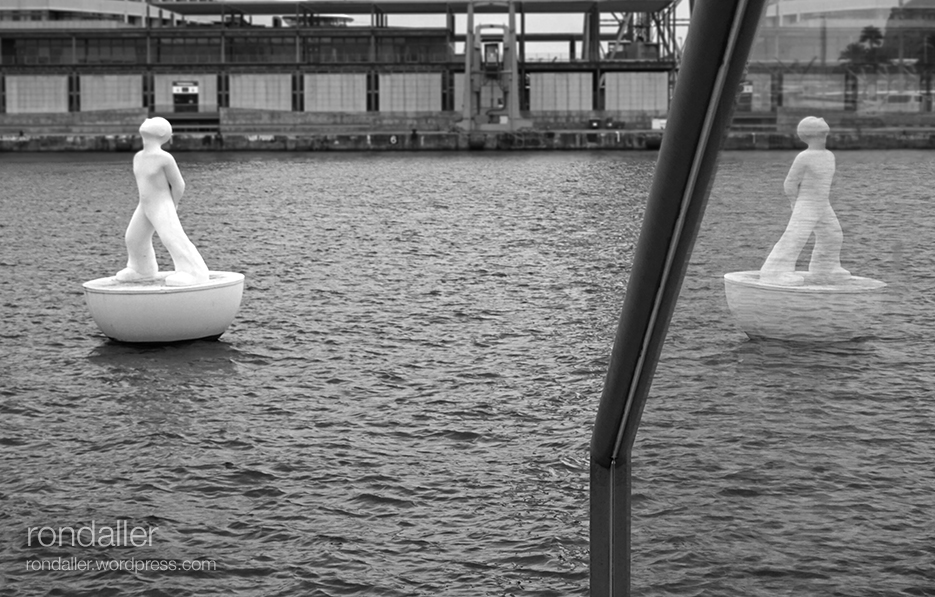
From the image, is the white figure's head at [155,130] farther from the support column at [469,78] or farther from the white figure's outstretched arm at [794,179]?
the support column at [469,78]

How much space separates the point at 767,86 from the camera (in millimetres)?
1112

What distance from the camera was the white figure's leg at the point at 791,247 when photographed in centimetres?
119

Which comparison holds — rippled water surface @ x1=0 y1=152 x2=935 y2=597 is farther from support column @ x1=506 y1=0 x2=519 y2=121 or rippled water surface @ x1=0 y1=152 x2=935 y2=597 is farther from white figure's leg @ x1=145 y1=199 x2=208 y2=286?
support column @ x1=506 y1=0 x2=519 y2=121

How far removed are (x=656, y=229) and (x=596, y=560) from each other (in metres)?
0.68

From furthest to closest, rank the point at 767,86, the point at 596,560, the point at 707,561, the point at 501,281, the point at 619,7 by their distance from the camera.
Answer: the point at 619,7, the point at 501,281, the point at 596,560, the point at 707,561, the point at 767,86

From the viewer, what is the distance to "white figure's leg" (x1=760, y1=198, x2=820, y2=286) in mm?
1188

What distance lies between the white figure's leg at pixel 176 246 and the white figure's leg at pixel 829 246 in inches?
495

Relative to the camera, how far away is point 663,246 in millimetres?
1384

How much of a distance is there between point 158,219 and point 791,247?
511 inches

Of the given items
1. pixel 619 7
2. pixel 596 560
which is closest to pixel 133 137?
pixel 619 7

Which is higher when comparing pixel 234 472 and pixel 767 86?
pixel 767 86

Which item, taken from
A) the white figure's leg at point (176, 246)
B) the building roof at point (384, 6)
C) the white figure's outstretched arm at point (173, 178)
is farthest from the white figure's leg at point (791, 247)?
the building roof at point (384, 6)

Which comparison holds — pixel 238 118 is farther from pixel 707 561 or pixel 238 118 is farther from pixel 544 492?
pixel 707 561

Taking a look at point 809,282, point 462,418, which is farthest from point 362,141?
point 809,282
